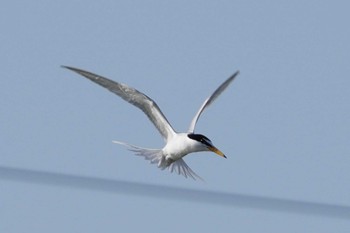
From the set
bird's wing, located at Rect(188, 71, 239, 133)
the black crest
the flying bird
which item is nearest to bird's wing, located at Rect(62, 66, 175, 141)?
the flying bird

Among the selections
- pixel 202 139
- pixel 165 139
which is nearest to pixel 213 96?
pixel 165 139

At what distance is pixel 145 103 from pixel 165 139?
1.31 feet

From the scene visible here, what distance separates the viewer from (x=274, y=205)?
16.4 ft

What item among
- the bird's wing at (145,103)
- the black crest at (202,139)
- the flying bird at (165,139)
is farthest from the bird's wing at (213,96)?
the black crest at (202,139)

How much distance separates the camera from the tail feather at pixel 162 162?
7.07m

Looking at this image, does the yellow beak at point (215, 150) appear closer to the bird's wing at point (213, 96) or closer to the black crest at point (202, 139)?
the black crest at point (202, 139)

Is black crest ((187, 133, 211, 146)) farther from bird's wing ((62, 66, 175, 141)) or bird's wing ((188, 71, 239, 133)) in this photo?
bird's wing ((188, 71, 239, 133))

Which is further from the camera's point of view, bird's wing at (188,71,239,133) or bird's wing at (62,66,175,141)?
bird's wing at (188,71,239,133)

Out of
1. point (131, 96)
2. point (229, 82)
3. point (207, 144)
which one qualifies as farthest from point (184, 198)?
point (229, 82)

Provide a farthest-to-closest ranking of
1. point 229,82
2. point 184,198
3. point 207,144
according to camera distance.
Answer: point 229,82 < point 207,144 < point 184,198

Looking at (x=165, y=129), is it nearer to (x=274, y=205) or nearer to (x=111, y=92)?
(x=111, y=92)

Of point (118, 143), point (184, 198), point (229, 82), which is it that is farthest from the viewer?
point (229, 82)

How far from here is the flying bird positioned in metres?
6.88

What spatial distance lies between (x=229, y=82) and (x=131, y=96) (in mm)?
1265
